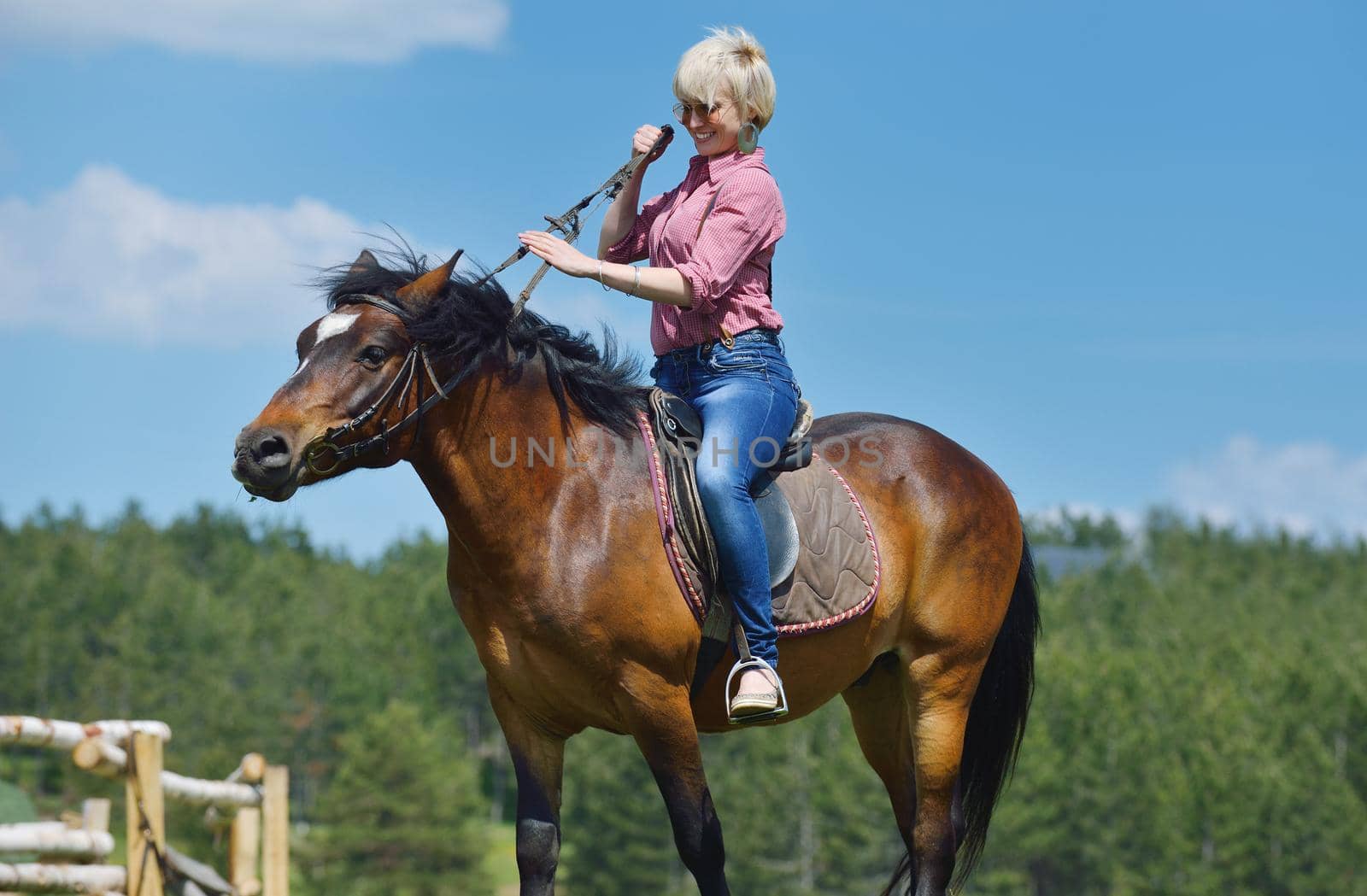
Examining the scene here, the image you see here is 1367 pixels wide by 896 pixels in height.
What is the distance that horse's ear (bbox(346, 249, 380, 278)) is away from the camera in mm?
5395

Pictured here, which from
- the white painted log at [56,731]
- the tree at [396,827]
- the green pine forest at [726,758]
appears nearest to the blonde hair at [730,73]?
the white painted log at [56,731]

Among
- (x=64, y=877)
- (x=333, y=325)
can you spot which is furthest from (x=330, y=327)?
(x=64, y=877)

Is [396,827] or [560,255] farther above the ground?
[560,255]

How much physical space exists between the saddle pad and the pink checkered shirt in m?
0.42

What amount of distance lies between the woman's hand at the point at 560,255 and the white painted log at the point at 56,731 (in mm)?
2977

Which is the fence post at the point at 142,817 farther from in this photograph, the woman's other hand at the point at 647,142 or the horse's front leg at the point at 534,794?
the woman's other hand at the point at 647,142

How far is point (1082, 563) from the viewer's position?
137375 millimetres

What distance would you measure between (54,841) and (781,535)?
157 inches

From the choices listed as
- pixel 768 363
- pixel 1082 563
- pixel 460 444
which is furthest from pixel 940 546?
pixel 1082 563

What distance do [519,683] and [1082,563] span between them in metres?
137

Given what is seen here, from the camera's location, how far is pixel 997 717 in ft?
22.5

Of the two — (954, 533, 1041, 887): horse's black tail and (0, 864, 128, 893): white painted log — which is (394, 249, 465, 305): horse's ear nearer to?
(954, 533, 1041, 887): horse's black tail

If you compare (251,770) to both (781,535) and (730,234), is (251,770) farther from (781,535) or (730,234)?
(730,234)

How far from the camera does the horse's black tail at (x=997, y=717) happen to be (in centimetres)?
677
